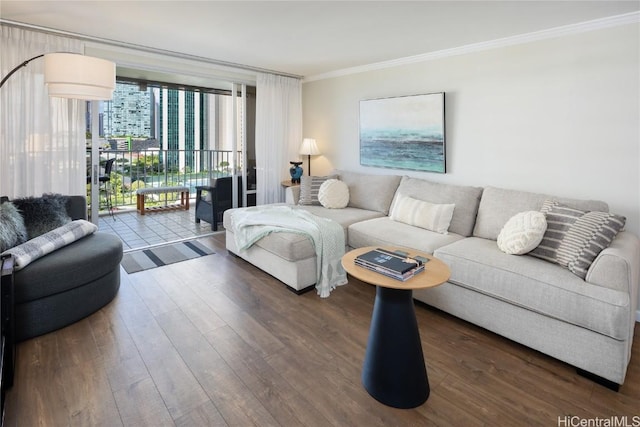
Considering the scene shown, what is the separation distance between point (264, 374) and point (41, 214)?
221 cm

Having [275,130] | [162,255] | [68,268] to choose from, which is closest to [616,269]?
[68,268]

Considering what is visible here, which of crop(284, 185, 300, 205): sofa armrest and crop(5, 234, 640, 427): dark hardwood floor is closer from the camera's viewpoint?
crop(5, 234, 640, 427): dark hardwood floor

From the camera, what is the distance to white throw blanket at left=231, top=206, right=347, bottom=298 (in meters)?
3.23

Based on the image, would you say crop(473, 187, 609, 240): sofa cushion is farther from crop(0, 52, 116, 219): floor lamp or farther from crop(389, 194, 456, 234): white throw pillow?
crop(0, 52, 116, 219): floor lamp

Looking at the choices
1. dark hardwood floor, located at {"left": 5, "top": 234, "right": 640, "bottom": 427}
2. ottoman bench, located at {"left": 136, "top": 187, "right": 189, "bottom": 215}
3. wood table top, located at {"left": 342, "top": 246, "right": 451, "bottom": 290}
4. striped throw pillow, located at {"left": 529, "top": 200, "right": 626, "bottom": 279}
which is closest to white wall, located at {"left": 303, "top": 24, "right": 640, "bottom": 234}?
striped throw pillow, located at {"left": 529, "top": 200, "right": 626, "bottom": 279}

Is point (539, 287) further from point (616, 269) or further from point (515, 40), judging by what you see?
→ point (515, 40)

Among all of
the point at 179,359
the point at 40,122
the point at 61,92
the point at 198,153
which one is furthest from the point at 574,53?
the point at 198,153

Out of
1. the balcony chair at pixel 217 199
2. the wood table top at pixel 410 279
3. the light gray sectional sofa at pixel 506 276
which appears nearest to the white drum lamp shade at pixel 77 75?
the light gray sectional sofa at pixel 506 276

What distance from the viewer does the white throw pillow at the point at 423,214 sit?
10.9ft

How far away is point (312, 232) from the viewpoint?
10.6 ft

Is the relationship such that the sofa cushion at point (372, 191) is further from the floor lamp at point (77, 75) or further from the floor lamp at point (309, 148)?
the floor lamp at point (77, 75)

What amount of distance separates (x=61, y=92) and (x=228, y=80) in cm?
258

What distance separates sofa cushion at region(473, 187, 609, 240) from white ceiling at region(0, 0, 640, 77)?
138 cm

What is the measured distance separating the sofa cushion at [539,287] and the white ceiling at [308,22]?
5.86 feet
